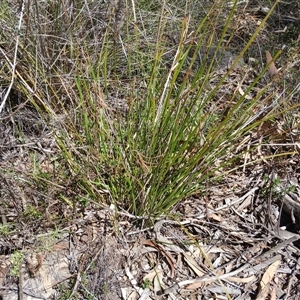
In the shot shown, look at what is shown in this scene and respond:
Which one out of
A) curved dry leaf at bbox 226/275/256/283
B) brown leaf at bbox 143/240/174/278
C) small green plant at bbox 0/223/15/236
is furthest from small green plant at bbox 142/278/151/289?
small green plant at bbox 0/223/15/236

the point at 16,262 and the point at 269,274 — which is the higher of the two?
the point at 269,274

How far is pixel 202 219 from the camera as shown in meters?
2.00

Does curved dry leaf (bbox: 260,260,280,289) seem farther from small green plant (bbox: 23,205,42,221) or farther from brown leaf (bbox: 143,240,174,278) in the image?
small green plant (bbox: 23,205,42,221)

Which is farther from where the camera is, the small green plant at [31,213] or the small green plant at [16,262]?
the small green plant at [31,213]

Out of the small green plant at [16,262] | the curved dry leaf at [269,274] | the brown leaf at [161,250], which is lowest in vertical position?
the small green plant at [16,262]

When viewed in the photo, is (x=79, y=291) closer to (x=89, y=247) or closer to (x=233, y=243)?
(x=89, y=247)

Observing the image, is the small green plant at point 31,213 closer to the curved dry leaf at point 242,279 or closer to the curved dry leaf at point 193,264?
the curved dry leaf at point 193,264

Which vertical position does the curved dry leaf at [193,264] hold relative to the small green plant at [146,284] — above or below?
above

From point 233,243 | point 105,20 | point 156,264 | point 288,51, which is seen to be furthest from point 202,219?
point 288,51

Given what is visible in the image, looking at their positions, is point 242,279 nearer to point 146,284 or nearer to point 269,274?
point 269,274

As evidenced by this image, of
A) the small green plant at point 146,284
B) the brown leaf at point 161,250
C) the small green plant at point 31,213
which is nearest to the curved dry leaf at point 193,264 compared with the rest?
the brown leaf at point 161,250

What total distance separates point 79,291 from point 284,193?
0.94m

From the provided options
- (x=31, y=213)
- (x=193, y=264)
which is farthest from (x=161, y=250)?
(x=31, y=213)

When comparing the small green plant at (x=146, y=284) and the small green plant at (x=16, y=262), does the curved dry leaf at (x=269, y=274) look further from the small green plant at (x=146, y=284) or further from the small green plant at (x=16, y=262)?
the small green plant at (x=16, y=262)
